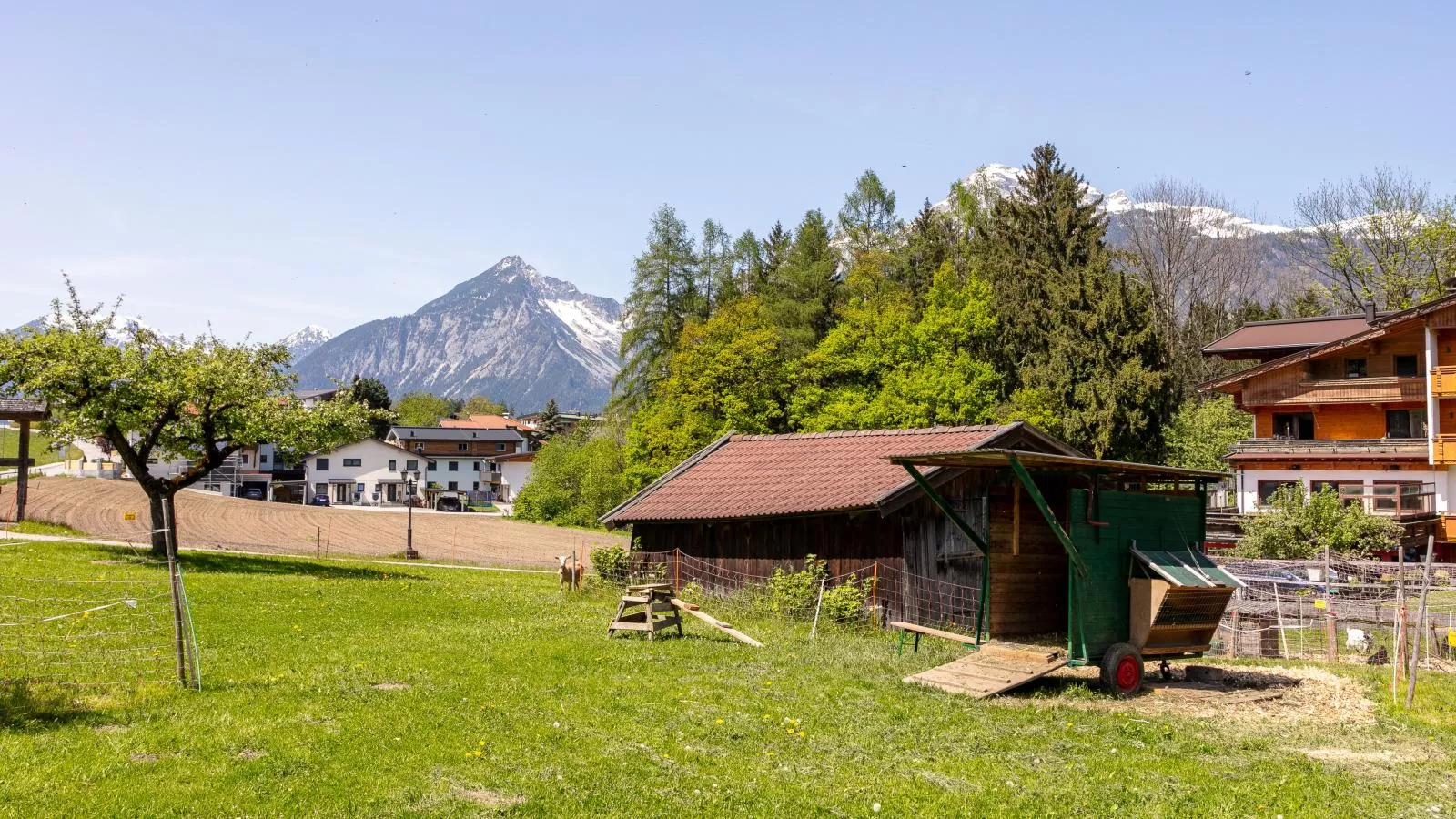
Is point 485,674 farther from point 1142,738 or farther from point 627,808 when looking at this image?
point 1142,738

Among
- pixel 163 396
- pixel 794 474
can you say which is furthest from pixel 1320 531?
pixel 163 396

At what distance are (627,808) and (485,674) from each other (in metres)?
6.59

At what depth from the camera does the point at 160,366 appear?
93.5 ft

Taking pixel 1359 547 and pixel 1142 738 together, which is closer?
pixel 1142 738

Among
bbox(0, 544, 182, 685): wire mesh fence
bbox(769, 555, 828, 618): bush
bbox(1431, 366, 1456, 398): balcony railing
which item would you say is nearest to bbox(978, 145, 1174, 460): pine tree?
bbox(1431, 366, 1456, 398): balcony railing

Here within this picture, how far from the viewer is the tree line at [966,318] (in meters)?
50.4

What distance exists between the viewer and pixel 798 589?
25.5 metres

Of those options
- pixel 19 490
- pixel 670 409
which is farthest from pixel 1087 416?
pixel 19 490

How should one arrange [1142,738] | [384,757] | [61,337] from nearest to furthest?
1. [384,757]
2. [1142,738]
3. [61,337]

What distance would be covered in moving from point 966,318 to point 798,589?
96.0 ft

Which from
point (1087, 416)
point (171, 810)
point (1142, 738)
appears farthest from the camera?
point (1087, 416)

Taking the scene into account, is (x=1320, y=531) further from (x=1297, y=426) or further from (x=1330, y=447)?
(x=1297, y=426)

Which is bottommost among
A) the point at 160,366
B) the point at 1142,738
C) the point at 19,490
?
the point at 1142,738

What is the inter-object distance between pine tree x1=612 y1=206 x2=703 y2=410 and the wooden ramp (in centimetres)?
4686
